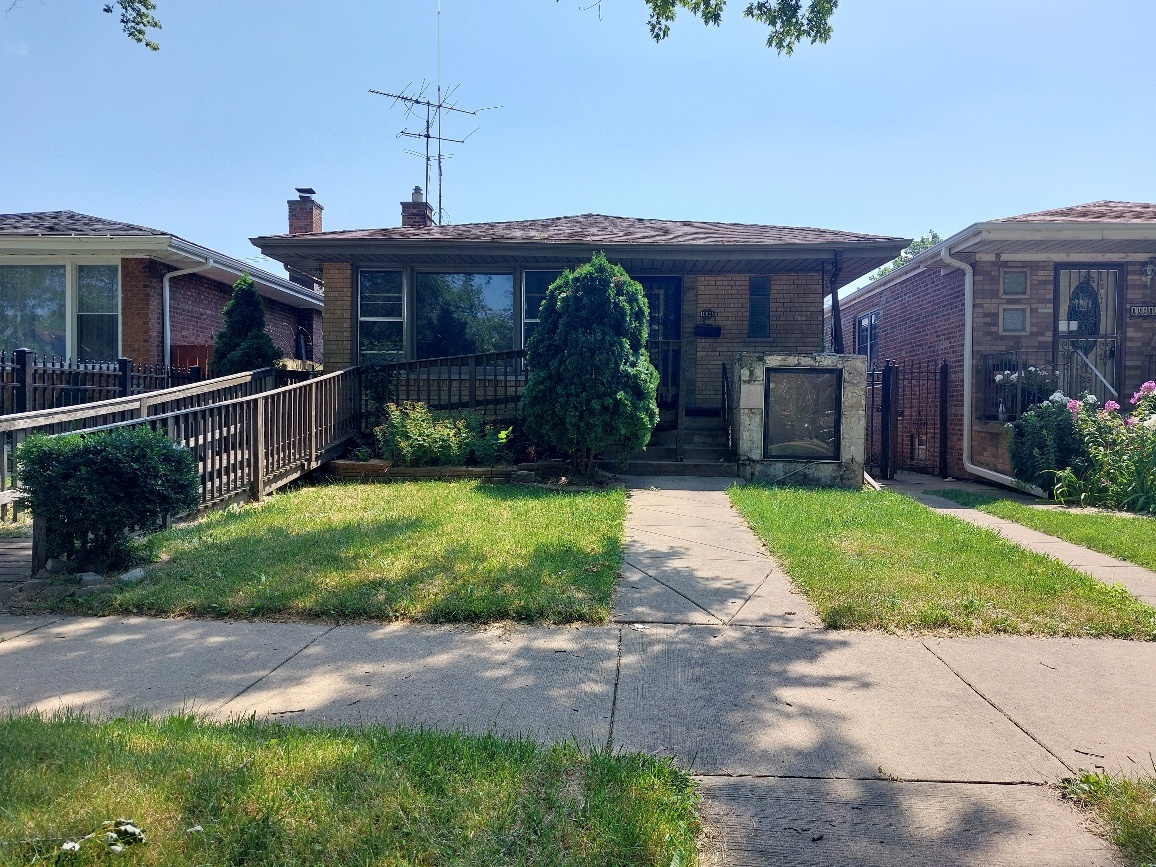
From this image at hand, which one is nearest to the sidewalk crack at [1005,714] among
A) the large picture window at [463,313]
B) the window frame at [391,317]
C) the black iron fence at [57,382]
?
the black iron fence at [57,382]

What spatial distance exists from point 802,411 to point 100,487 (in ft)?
26.2

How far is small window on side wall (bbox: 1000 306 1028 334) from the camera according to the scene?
498 inches

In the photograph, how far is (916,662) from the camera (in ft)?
13.1

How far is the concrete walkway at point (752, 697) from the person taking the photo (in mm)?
2514

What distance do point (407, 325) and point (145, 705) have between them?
34.0 ft

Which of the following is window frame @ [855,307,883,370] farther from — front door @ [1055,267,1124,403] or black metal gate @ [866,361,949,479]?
front door @ [1055,267,1124,403]

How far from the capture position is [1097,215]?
40.5 feet

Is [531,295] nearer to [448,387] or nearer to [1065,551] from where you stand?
[448,387]

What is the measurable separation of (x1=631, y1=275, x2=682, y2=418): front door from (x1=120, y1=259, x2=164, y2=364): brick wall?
893 centimetres

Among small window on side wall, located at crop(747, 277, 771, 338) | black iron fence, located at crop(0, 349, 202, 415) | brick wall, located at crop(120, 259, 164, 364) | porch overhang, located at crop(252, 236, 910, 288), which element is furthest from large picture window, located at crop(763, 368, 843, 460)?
brick wall, located at crop(120, 259, 164, 364)

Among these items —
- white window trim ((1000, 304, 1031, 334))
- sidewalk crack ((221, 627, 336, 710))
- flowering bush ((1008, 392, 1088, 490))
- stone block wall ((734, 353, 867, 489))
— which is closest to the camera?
Answer: sidewalk crack ((221, 627, 336, 710))

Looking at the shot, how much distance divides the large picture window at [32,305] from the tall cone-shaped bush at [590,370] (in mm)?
9986

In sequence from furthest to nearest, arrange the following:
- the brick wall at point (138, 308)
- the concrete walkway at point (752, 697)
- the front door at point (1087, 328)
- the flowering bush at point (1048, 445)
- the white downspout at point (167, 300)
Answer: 1. the white downspout at point (167, 300)
2. the brick wall at point (138, 308)
3. the front door at point (1087, 328)
4. the flowering bush at point (1048, 445)
5. the concrete walkway at point (752, 697)

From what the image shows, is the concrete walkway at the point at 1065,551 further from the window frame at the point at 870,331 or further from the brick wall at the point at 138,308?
the brick wall at the point at 138,308
